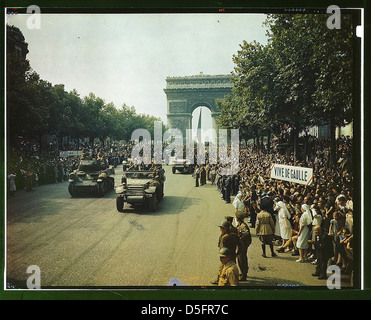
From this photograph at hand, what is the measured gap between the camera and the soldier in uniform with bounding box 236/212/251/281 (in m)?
5.71

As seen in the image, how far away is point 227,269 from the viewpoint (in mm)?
4891

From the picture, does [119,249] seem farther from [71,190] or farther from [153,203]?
[71,190]

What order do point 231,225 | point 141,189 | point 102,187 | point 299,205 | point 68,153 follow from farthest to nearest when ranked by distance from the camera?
point 102,187 < point 141,189 < point 68,153 < point 299,205 < point 231,225

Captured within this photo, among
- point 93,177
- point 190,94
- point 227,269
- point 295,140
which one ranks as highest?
point 190,94

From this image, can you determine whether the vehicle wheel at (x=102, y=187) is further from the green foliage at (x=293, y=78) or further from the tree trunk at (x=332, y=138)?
the tree trunk at (x=332, y=138)

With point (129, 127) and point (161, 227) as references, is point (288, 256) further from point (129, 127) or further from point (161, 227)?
point (129, 127)

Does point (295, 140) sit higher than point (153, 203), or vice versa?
point (295, 140)

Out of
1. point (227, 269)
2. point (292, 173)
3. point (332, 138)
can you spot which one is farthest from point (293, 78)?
point (227, 269)

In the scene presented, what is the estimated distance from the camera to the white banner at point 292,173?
20.2ft

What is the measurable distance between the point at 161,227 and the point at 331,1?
5615 mm

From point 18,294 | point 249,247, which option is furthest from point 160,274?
point 18,294

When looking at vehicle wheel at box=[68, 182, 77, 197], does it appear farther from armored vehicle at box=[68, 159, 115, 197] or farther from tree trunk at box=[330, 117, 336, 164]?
tree trunk at box=[330, 117, 336, 164]

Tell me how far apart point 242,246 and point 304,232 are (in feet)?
5.72
